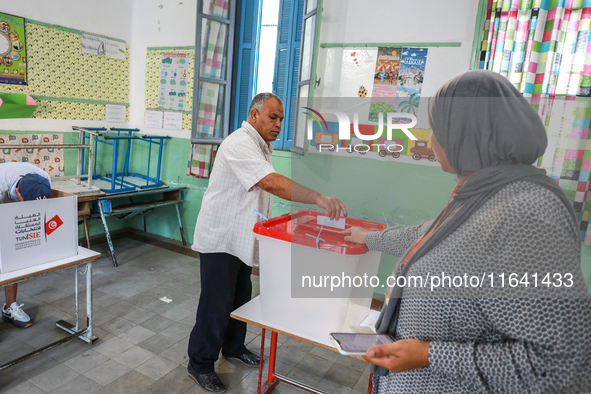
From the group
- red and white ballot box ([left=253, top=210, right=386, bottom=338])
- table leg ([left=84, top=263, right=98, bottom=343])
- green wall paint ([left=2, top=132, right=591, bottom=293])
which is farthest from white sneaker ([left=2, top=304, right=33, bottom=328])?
red and white ballot box ([left=253, top=210, right=386, bottom=338])

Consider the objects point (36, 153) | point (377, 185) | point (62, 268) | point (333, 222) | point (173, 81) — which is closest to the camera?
point (333, 222)

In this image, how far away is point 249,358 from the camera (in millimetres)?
2117

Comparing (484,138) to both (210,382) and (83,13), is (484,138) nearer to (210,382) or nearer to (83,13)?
(210,382)

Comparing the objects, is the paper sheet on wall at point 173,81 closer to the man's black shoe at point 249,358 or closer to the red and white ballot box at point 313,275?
the man's black shoe at point 249,358

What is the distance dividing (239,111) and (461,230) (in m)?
3.38

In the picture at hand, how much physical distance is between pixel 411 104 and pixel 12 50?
3.26 metres

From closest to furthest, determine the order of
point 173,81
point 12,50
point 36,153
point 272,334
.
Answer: point 272,334, point 12,50, point 36,153, point 173,81

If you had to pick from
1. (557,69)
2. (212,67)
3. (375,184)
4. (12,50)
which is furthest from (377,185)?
(12,50)

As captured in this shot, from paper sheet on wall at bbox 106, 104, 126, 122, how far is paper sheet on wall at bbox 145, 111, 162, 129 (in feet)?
0.90

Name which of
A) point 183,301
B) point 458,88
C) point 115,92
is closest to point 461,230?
point 458,88

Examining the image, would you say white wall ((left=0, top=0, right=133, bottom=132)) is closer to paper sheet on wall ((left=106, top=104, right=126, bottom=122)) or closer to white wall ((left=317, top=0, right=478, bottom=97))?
paper sheet on wall ((left=106, top=104, right=126, bottom=122))

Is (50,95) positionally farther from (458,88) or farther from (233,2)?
(458,88)

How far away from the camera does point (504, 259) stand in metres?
0.65

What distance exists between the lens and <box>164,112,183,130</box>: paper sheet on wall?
3970mm
